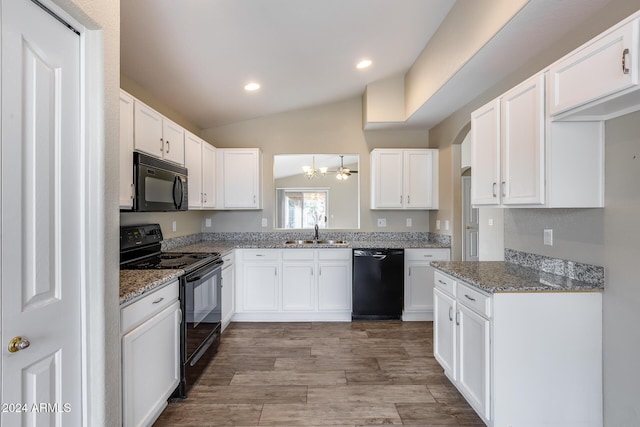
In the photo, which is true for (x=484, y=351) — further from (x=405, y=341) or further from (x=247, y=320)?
(x=247, y=320)

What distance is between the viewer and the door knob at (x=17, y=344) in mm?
970

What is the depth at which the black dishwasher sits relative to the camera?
144 inches

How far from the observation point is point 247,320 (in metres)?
3.78

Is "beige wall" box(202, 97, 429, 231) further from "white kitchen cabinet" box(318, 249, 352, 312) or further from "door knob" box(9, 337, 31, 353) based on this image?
"door knob" box(9, 337, 31, 353)

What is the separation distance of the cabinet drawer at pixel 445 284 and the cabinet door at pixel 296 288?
1643 mm

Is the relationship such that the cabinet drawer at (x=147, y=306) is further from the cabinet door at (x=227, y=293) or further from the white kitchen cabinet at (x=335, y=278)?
the white kitchen cabinet at (x=335, y=278)

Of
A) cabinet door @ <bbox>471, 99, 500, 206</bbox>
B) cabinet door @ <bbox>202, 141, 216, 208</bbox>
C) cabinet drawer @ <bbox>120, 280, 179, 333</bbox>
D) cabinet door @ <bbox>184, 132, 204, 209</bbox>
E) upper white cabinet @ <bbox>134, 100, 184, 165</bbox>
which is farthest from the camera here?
cabinet door @ <bbox>202, 141, 216, 208</bbox>

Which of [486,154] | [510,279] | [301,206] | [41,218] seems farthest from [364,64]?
[301,206]

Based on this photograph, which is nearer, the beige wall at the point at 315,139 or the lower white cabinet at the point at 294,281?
the lower white cabinet at the point at 294,281

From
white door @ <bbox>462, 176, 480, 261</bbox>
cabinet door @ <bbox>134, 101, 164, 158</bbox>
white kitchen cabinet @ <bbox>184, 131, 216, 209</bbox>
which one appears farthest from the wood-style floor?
white door @ <bbox>462, 176, 480, 261</bbox>

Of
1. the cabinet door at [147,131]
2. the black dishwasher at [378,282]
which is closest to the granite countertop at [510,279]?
the black dishwasher at [378,282]

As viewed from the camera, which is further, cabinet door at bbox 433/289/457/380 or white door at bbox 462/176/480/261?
white door at bbox 462/176/480/261

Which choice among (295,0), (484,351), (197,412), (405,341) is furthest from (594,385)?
(295,0)

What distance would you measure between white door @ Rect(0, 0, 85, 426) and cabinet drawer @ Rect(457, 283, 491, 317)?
2.04 metres
